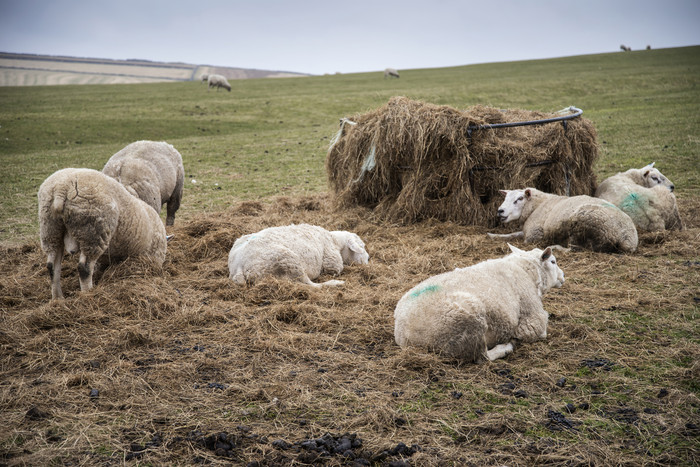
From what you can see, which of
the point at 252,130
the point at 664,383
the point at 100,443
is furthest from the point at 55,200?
the point at 252,130

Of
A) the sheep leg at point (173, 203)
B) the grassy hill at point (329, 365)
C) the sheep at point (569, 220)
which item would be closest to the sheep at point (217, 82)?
the grassy hill at point (329, 365)

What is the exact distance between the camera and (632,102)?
102ft

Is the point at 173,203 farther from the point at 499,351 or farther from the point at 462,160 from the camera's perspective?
the point at 499,351

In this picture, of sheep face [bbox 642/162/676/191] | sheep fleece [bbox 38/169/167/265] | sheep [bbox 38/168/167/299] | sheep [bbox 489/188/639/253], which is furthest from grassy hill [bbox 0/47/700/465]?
sheep face [bbox 642/162/676/191]

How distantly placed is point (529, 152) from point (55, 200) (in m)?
8.40

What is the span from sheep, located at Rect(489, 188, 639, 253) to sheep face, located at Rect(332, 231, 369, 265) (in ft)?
9.00

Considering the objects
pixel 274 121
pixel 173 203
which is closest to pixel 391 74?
pixel 274 121

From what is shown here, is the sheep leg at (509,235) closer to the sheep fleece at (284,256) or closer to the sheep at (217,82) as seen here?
the sheep fleece at (284,256)

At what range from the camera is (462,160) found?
1027cm

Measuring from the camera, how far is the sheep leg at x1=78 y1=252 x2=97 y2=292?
6.73 metres

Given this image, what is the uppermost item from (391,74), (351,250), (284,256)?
(391,74)

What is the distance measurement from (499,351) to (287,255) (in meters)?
3.25

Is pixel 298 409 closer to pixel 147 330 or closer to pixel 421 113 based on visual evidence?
pixel 147 330

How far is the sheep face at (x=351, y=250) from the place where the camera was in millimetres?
8539
